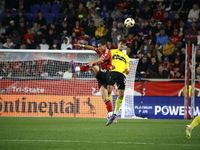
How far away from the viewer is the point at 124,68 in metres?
12.4

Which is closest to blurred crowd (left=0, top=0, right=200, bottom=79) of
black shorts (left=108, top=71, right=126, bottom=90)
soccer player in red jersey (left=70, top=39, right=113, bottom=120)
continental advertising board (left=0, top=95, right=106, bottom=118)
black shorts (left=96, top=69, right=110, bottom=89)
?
continental advertising board (left=0, top=95, right=106, bottom=118)

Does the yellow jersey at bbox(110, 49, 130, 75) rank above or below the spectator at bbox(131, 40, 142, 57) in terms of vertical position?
below

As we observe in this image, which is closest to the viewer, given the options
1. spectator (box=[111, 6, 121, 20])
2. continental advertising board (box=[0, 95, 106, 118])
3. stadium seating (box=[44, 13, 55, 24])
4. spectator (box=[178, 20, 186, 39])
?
continental advertising board (box=[0, 95, 106, 118])

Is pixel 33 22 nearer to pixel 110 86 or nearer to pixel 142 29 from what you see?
pixel 142 29

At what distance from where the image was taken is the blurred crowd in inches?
770

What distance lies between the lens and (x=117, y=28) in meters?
21.8

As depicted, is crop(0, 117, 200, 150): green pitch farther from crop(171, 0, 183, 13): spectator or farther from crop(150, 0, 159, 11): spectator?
crop(171, 0, 183, 13): spectator

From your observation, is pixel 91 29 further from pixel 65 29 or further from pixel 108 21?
pixel 65 29

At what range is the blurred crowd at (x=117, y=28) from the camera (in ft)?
64.1

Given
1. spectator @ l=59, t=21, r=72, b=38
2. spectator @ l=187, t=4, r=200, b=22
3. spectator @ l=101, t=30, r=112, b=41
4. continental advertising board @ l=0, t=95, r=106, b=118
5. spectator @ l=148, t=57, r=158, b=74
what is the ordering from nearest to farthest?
1. continental advertising board @ l=0, t=95, r=106, b=118
2. spectator @ l=148, t=57, r=158, b=74
3. spectator @ l=101, t=30, r=112, b=41
4. spectator @ l=187, t=4, r=200, b=22
5. spectator @ l=59, t=21, r=72, b=38

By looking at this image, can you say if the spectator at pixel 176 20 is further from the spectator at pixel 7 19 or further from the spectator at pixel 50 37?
the spectator at pixel 7 19

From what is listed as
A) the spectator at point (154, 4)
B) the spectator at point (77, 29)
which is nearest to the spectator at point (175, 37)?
the spectator at point (154, 4)

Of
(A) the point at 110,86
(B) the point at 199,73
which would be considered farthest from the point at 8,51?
(B) the point at 199,73

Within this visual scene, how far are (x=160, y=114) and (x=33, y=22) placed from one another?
410 inches
